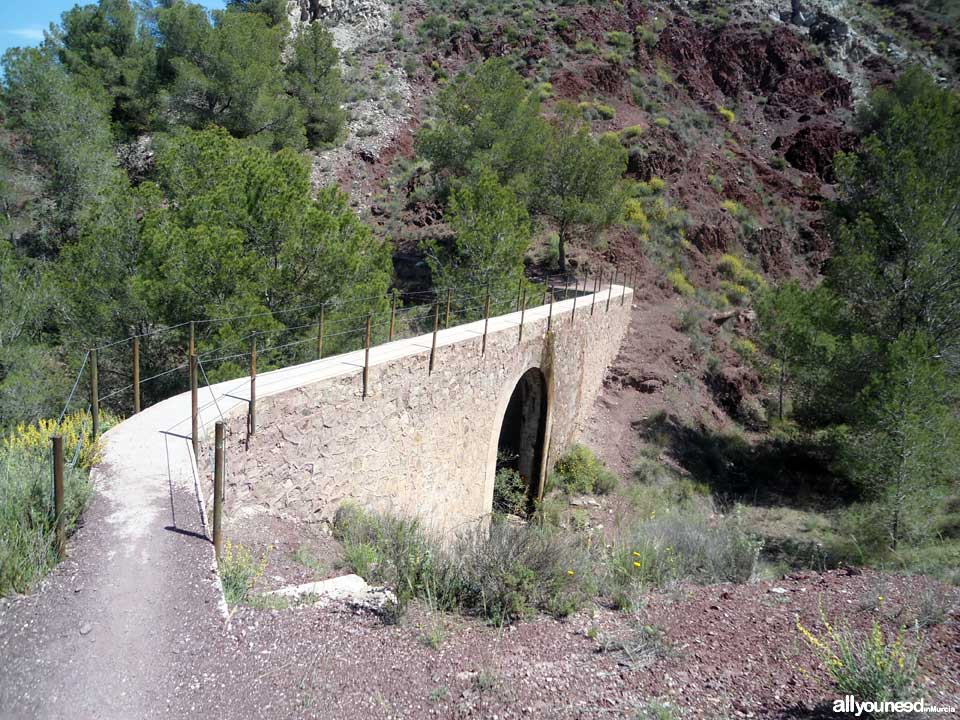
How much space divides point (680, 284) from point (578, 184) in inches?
302

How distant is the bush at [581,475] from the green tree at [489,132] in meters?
11.0

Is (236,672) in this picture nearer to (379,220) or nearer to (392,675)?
(392,675)

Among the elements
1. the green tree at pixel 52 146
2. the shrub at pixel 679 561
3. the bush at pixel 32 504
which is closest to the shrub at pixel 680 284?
the shrub at pixel 679 561

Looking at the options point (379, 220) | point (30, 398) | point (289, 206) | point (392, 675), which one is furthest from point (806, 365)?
point (379, 220)

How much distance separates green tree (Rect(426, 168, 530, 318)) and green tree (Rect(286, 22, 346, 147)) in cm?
1519

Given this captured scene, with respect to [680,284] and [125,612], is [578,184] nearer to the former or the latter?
[680,284]

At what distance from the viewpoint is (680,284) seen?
29.2 m

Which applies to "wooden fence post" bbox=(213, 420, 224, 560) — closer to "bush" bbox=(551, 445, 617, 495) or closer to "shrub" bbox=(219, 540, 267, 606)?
"shrub" bbox=(219, 540, 267, 606)

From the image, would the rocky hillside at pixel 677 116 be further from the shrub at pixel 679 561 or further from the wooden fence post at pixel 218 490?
the wooden fence post at pixel 218 490

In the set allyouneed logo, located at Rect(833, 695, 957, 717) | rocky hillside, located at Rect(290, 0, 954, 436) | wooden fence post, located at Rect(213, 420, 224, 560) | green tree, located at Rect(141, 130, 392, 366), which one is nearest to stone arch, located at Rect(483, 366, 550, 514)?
rocky hillside, located at Rect(290, 0, 954, 436)

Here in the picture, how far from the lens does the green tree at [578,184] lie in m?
24.6

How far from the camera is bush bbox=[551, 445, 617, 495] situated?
1742cm

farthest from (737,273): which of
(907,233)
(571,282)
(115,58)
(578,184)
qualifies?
(115,58)

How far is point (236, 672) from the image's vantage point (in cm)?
405
